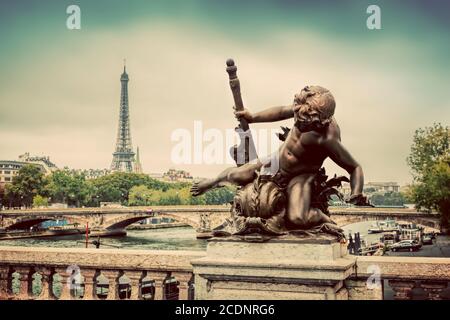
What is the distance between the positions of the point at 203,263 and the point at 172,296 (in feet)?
4.23

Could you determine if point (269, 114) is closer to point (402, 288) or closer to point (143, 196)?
point (402, 288)

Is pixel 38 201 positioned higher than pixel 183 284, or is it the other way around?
pixel 183 284

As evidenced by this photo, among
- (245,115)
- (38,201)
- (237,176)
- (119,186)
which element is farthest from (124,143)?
(237,176)

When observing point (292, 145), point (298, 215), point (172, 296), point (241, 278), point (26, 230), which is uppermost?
point (292, 145)

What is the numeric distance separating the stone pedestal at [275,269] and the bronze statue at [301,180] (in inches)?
4.9

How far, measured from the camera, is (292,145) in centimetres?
423

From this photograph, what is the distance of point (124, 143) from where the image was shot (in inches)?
3177

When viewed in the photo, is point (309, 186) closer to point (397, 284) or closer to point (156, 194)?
point (397, 284)

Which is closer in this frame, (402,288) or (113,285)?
(402,288)

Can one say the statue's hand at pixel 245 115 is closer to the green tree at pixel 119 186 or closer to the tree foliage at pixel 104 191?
the tree foliage at pixel 104 191

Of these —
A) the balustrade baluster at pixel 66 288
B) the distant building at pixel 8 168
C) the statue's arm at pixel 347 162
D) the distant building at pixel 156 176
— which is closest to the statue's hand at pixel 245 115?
the statue's arm at pixel 347 162

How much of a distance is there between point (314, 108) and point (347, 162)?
0.48 m
